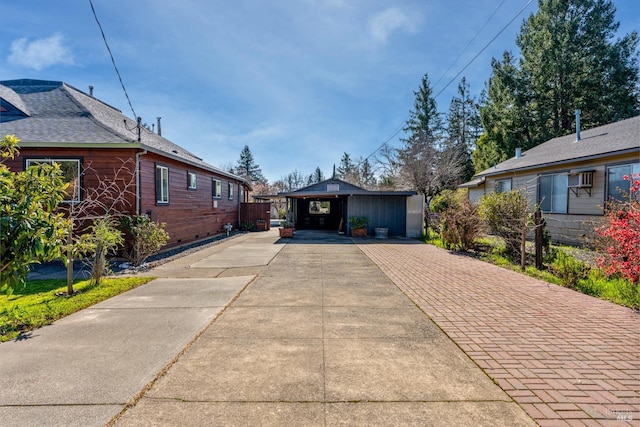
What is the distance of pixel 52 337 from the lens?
139 inches

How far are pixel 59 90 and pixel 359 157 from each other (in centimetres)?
3016

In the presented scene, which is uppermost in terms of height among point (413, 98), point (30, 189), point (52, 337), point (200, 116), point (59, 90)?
point (413, 98)

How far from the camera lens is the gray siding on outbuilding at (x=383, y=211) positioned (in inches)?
612

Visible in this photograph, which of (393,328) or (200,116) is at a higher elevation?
(200,116)

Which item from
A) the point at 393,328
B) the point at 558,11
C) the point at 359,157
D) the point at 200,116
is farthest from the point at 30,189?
the point at 359,157

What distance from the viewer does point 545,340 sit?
11.5 ft

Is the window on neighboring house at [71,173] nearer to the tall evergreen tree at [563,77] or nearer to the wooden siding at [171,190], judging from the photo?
the wooden siding at [171,190]

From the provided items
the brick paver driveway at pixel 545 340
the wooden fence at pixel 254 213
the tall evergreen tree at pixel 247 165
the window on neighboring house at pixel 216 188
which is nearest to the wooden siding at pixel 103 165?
the window on neighboring house at pixel 216 188

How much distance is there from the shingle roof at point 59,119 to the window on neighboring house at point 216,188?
10.2 ft

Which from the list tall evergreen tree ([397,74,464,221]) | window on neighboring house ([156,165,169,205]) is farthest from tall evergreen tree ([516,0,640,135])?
window on neighboring house ([156,165,169,205])

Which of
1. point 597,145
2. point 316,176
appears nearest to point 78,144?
point 597,145

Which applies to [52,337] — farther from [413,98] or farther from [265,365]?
[413,98]

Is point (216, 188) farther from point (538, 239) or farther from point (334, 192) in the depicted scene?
point (538, 239)

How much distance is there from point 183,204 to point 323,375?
34.3 feet
